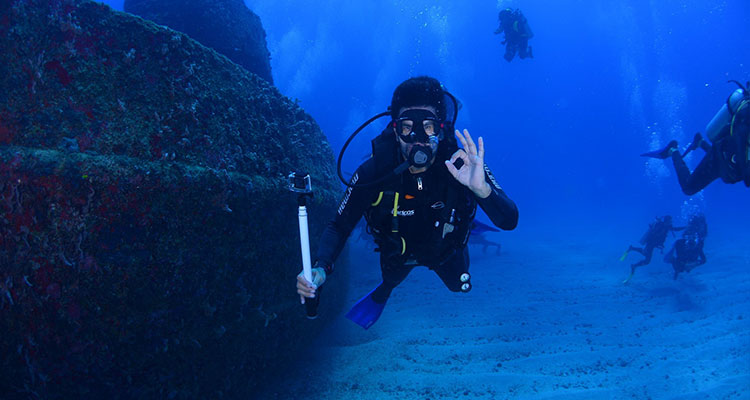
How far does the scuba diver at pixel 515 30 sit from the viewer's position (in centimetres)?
1543

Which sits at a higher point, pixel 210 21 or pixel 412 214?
pixel 210 21

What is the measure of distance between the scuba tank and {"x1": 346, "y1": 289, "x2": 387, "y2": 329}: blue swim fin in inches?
267

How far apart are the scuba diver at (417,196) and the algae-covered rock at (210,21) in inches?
290

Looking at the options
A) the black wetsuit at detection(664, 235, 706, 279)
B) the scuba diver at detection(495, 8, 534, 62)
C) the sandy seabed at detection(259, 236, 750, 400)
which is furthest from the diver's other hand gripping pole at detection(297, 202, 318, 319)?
the scuba diver at detection(495, 8, 534, 62)

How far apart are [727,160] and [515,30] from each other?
39.5 ft

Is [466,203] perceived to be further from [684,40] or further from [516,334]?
[684,40]

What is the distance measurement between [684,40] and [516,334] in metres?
141

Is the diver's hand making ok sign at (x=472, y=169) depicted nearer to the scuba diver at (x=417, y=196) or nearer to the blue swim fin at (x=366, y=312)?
the scuba diver at (x=417, y=196)

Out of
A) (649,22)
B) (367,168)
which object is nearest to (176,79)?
(367,168)

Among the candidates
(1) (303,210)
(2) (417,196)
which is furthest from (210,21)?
(1) (303,210)

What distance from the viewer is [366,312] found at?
173 inches

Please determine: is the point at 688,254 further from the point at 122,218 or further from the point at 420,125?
the point at 122,218

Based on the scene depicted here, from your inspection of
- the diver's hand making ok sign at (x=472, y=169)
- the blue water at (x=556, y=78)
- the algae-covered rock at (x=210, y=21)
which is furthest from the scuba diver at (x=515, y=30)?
the blue water at (x=556, y=78)

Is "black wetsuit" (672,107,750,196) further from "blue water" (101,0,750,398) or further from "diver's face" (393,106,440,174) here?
"blue water" (101,0,750,398)
